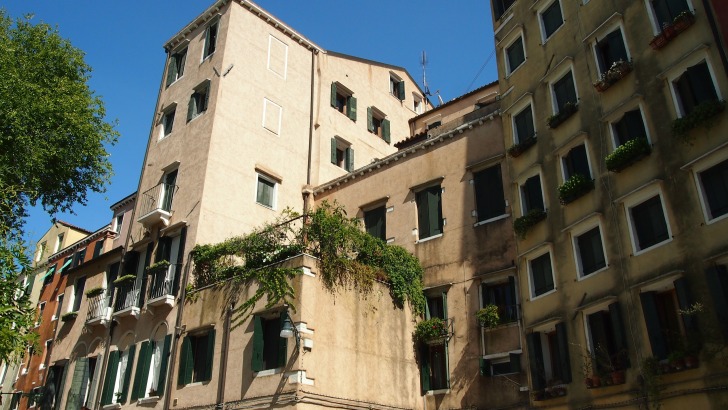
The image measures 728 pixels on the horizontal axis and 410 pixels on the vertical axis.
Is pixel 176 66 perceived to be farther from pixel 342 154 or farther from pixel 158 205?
pixel 342 154

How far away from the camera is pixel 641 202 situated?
1536 centimetres

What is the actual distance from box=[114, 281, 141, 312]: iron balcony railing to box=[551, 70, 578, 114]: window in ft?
58.1

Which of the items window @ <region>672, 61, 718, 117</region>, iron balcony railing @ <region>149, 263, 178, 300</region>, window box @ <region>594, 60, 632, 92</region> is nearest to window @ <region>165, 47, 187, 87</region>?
iron balcony railing @ <region>149, 263, 178, 300</region>

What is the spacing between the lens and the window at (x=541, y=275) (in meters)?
18.0

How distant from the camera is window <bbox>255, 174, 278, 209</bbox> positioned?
26156mm

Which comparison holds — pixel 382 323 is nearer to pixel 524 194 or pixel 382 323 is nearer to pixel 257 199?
pixel 524 194

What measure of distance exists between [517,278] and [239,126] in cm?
1398

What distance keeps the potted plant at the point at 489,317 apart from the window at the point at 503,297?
0.57ft

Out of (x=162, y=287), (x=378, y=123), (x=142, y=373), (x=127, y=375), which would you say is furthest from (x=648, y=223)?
(x=378, y=123)

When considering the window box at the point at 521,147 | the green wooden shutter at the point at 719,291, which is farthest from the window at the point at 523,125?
the green wooden shutter at the point at 719,291

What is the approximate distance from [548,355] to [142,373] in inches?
571

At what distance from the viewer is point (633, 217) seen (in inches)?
614

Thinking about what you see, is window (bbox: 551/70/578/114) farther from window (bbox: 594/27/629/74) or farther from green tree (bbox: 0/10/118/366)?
green tree (bbox: 0/10/118/366)

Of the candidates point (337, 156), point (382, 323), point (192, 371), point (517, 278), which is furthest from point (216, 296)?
point (337, 156)
